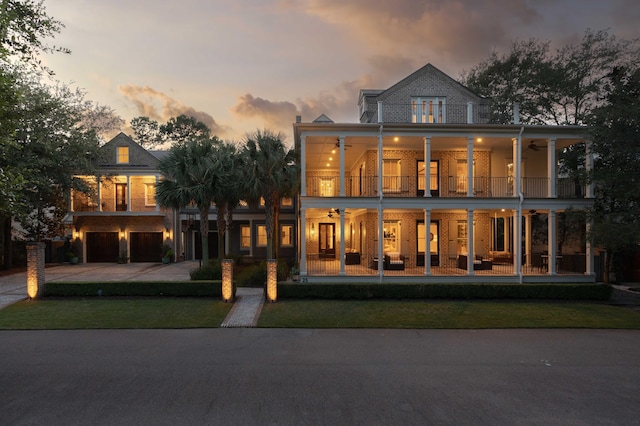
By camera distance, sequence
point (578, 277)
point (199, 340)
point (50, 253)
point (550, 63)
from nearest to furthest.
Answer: point (199, 340) → point (578, 277) → point (550, 63) → point (50, 253)

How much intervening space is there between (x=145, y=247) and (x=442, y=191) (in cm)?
2069

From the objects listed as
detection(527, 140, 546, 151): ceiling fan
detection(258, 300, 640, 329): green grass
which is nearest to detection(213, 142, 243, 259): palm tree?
detection(258, 300, 640, 329): green grass

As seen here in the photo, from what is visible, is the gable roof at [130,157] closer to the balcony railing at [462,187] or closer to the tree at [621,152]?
the balcony railing at [462,187]

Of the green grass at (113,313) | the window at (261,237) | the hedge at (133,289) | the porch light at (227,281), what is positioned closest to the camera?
the green grass at (113,313)

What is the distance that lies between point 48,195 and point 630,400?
25916 millimetres

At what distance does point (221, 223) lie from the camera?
1842 centimetres

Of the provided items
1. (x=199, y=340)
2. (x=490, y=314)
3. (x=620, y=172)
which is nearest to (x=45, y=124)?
(x=199, y=340)

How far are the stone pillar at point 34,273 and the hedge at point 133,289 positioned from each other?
24 centimetres

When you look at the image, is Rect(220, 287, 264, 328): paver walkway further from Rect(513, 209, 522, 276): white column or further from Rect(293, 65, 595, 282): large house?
Rect(513, 209, 522, 276): white column

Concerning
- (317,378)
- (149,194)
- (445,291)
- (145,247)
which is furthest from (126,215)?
(317,378)

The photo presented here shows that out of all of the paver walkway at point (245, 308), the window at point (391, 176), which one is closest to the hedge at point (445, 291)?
the paver walkway at point (245, 308)

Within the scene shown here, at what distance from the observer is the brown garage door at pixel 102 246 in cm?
2438

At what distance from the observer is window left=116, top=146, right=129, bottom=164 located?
23781 millimetres

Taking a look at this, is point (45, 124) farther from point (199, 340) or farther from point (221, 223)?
point (199, 340)
